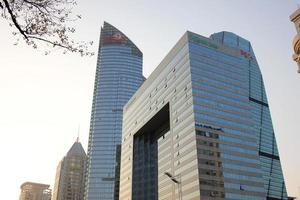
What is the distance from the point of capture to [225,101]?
397 feet

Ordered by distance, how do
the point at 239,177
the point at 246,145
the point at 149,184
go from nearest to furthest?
the point at 239,177 → the point at 246,145 → the point at 149,184

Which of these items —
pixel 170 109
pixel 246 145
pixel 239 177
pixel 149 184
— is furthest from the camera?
pixel 149 184

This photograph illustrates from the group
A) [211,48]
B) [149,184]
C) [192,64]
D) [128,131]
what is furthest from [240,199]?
[128,131]

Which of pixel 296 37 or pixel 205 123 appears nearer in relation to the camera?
pixel 296 37

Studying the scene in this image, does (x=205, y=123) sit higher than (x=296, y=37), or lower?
higher

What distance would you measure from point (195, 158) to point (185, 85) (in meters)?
25.7

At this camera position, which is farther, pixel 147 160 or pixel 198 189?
pixel 147 160

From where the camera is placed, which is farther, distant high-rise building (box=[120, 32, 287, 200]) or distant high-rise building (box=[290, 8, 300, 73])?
distant high-rise building (box=[120, 32, 287, 200])

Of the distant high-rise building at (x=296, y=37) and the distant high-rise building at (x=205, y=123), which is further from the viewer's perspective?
the distant high-rise building at (x=205, y=123)

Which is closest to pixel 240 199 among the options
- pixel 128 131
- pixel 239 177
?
pixel 239 177

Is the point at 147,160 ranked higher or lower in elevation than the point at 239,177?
higher

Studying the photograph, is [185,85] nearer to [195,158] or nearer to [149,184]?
[195,158]

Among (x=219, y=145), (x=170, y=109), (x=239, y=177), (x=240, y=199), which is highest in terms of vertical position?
(x=170, y=109)

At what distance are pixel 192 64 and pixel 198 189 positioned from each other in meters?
40.7
